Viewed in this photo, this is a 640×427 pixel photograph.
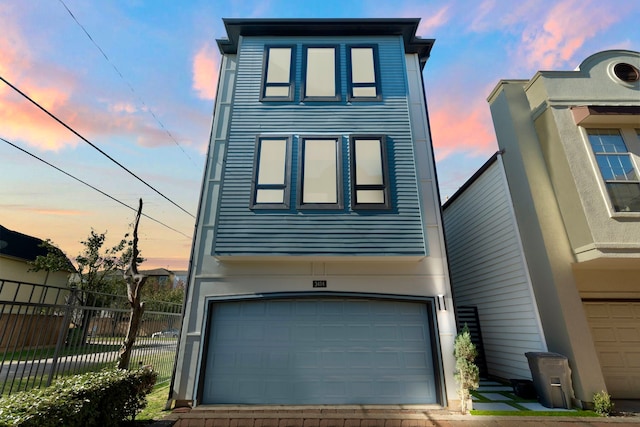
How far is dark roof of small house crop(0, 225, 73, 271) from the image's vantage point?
18.7 m

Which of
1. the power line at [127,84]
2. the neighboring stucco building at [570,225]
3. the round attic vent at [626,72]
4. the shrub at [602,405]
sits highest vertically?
the round attic vent at [626,72]

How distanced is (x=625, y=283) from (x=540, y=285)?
304 centimetres

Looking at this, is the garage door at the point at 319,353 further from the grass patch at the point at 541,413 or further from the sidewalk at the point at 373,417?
the grass patch at the point at 541,413

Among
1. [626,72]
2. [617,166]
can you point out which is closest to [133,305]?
[617,166]

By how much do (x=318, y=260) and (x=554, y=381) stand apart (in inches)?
222

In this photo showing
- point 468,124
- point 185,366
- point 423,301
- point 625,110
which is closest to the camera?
point 185,366

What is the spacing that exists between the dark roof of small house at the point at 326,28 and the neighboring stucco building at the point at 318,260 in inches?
77.3

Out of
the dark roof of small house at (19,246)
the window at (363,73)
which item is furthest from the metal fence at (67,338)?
the dark roof of small house at (19,246)

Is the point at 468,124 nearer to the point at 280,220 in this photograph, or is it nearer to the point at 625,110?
the point at 625,110

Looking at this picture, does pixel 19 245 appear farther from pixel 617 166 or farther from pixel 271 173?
pixel 617 166

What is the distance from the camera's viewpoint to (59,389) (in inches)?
160

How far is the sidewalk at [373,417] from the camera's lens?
5379mm

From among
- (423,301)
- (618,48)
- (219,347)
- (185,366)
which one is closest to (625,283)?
(423,301)

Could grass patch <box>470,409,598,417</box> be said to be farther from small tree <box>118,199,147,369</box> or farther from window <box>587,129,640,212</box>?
small tree <box>118,199,147,369</box>
